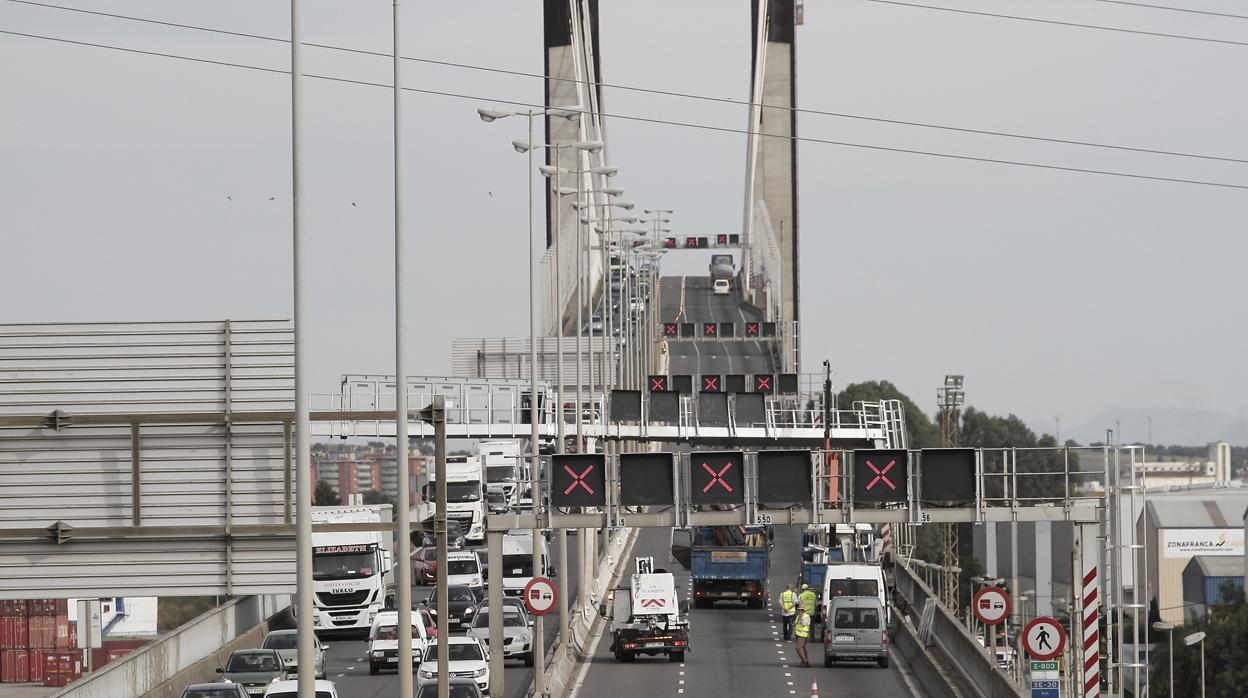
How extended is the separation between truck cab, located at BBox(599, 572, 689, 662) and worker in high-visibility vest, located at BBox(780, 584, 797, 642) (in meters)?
5.60

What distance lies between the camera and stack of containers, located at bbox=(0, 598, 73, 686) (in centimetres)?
5494

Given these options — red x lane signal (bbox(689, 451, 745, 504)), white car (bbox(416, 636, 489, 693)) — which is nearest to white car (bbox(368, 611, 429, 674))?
white car (bbox(416, 636, 489, 693))

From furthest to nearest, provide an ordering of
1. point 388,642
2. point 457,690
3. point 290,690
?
point 388,642, point 457,690, point 290,690

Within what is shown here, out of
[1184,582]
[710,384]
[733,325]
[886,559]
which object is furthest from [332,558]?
[1184,582]

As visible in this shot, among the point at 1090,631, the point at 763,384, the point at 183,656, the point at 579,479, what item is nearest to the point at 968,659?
the point at 579,479

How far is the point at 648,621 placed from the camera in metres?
49.4

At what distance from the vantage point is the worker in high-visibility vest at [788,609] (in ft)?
180

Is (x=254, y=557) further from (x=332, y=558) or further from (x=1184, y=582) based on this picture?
(x=1184, y=582)

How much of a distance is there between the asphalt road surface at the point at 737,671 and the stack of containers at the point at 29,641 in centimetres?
1537

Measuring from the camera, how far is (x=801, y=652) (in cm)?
4769

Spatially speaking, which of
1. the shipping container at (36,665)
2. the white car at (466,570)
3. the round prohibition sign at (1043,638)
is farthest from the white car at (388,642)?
the round prohibition sign at (1043,638)

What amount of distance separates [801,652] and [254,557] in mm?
29663

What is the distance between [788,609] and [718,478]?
16368 mm

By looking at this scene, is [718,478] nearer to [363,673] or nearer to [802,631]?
[802,631]
